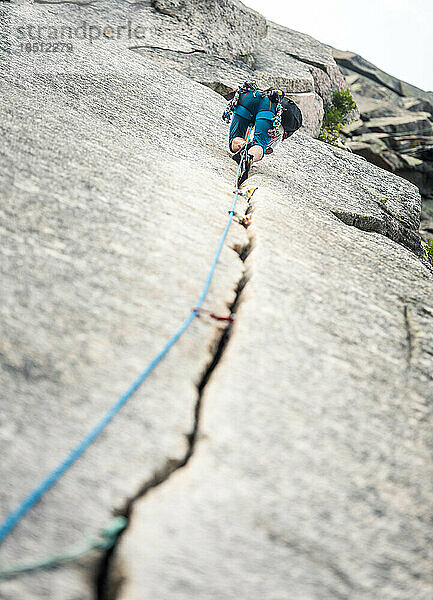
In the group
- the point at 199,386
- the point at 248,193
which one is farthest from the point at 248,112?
the point at 199,386

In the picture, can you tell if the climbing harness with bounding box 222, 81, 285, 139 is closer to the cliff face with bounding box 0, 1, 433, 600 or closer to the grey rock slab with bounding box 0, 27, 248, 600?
the grey rock slab with bounding box 0, 27, 248, 600

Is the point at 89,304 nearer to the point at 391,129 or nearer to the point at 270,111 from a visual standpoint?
the point at 270,111

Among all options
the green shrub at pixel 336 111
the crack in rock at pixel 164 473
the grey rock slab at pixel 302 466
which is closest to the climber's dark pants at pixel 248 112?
the grey rock slab at pixel 302 466

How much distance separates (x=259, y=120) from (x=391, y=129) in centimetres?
2070

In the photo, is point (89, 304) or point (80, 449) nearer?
point (80, 449)

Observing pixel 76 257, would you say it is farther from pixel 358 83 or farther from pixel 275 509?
pixel 358 83

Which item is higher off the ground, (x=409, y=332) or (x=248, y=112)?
(x=248, y=112)

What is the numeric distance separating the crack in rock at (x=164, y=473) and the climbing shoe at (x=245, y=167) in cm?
287

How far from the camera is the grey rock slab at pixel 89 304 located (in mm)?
1843

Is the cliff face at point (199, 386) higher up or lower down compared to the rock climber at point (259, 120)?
lower down

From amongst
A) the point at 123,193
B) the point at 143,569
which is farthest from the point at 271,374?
the point at 123,193

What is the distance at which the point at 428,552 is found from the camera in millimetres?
2061

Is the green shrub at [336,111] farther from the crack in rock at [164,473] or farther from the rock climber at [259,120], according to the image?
the crack in rock at [164,473]

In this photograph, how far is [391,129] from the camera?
23875 millimetres
